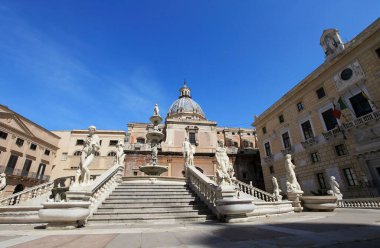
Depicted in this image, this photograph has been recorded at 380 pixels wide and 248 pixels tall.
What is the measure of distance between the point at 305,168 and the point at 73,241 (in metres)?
22.7

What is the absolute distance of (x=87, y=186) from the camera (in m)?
6.94

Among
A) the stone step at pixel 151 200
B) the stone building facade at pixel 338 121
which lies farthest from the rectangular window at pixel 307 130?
the stone step at pixel 151 200

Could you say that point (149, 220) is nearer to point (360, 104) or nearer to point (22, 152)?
point (360, 104)

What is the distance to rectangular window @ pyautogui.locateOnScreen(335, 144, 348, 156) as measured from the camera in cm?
1731

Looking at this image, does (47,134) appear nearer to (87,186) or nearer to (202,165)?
(202,165)

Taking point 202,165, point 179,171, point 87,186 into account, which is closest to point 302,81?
point 202,165

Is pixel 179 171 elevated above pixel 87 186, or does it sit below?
above

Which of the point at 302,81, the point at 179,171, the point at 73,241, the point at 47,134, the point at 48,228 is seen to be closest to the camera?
the point at 73,241

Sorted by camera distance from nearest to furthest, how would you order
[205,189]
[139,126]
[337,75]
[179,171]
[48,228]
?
[48,228] < [205,189] < [337,75] < [179,171] < [139,126]

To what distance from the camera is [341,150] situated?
17688 mm

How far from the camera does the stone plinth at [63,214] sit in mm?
5566

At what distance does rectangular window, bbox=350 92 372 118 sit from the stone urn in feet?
36.5

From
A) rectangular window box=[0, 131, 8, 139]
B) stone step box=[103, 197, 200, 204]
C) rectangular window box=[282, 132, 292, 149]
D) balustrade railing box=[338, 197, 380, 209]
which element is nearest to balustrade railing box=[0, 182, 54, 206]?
stone step box=[103, 197, 200, 204]

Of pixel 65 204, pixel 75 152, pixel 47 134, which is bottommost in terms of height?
pixel 65 204
